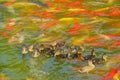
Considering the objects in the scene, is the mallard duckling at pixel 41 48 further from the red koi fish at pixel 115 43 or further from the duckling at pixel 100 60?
the red koi fish at pixel 115 43

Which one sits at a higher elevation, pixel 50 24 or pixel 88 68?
pixel 50 24

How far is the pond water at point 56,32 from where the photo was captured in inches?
362

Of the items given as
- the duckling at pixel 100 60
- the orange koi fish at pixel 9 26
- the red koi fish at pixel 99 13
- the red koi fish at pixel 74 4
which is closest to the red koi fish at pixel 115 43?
the duckling at pixel 100 60

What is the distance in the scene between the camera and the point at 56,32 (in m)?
11.3

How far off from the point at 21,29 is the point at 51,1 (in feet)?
8.67

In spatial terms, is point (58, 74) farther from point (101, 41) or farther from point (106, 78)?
point (101, 41)

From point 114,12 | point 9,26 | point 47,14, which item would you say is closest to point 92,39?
point 114,12

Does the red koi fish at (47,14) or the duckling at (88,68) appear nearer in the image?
the duckling at (88,68)

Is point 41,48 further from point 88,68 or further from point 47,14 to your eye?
point 47,14

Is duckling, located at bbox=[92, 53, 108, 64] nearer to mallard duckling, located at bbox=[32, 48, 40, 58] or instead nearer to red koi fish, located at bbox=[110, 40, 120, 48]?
red koi fish, located at bbox=[110, 40, 120, 48]

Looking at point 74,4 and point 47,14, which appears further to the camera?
point 74,4

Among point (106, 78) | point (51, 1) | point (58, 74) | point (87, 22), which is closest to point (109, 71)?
point (106, 78)

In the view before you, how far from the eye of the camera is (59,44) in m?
9.81

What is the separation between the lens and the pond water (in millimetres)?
9195
